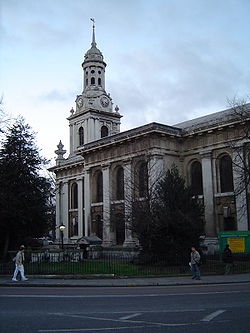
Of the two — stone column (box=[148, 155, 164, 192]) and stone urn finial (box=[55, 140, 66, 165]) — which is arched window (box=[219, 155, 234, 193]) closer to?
stone column (box=[148, 155, 164, 192])

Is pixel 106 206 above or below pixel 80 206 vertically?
below

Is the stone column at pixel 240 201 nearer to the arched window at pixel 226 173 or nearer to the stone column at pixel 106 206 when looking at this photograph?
the arched window at pixel 226 173

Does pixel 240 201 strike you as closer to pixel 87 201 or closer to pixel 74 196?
pixel 87 201

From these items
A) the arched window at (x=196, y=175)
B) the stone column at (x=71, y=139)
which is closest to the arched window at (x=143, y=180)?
the arched window at (x=196, y=175)

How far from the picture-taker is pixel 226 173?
127 feet

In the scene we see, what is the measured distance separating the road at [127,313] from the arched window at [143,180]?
20.2m

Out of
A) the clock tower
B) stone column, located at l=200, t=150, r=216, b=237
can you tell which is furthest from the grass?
the clock tower

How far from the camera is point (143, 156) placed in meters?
40.6

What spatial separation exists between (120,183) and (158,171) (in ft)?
22.8

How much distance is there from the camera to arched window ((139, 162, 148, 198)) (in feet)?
112

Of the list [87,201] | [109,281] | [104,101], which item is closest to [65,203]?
[87,201]

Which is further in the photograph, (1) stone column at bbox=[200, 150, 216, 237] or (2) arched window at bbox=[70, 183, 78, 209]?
(2) arched window at bbox=[70, 183, 78, 209]

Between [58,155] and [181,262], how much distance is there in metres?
40.1

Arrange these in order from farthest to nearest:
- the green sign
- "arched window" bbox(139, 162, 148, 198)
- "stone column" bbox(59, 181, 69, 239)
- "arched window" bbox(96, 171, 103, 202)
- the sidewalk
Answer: "stone column" bbox(59, 181, 69, 239), "arched window" bbox(96, 171, 103, 202), "arched window" bbox(139, 162, 148, 198), the green sign, the sidewalk
